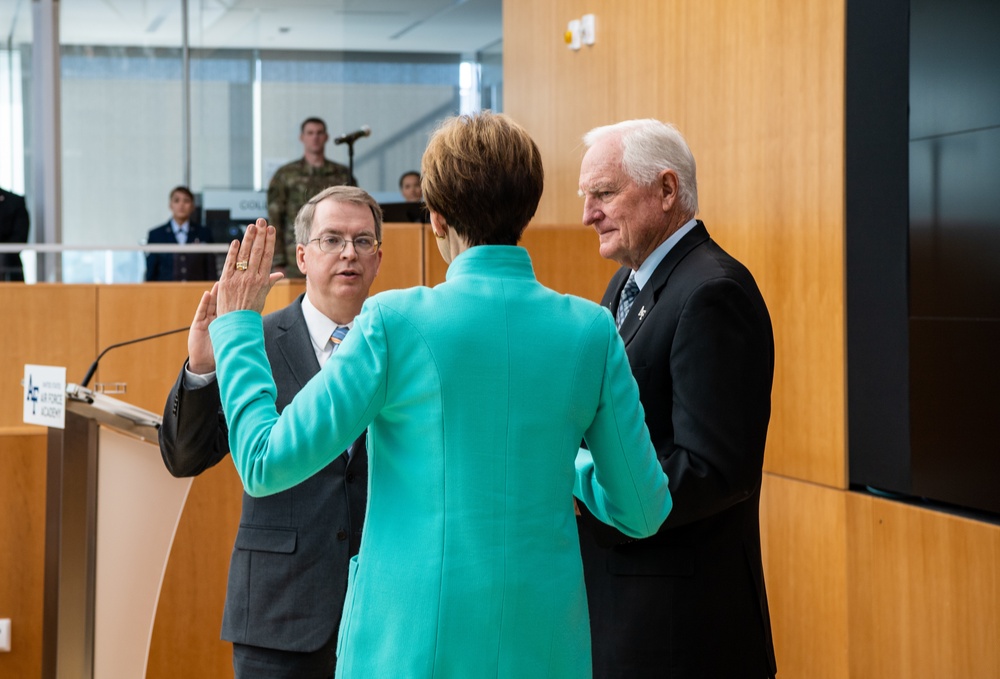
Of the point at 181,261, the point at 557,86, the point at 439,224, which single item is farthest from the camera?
the point at 181,261

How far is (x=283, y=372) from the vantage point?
208 cm

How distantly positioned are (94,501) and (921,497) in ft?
7.34

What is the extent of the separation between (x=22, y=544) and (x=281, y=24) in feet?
24.8

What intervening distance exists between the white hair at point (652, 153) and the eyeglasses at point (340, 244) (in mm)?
543

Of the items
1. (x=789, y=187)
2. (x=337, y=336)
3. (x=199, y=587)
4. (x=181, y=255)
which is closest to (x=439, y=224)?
(x=337, y=336)

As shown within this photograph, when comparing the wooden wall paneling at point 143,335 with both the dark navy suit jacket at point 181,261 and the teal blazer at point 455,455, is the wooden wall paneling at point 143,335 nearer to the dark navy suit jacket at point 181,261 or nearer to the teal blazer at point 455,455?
the dark navy suit jacket at point 181,261

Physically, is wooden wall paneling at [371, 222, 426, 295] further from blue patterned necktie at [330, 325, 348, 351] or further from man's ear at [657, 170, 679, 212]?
man's ear at [657, 170, 679, 212]

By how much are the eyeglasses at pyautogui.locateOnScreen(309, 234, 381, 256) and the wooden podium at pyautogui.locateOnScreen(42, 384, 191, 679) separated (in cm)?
57

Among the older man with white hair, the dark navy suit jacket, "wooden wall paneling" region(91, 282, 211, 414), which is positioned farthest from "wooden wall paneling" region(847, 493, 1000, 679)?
the dark navy suit jacket

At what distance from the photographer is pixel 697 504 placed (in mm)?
1749

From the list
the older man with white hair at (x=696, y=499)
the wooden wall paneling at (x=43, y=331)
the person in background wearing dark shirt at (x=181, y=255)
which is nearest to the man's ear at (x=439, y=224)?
the older man with white hair at (x=696, y=499)

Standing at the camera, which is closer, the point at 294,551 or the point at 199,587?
the point at 294,551

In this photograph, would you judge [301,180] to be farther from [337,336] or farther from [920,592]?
[337,336]

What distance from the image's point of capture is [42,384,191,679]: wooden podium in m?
2.32
